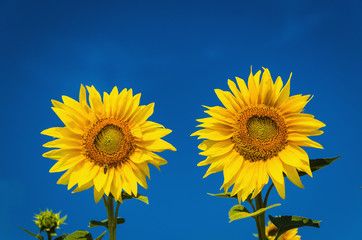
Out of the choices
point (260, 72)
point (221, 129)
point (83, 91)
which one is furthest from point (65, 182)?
point (260, 72)

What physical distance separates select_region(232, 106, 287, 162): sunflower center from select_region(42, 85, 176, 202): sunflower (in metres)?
0.83

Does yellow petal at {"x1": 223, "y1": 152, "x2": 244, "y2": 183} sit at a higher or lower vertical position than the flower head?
lower

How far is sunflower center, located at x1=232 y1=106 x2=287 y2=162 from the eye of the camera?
4.30 meters

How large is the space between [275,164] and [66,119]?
247 cm

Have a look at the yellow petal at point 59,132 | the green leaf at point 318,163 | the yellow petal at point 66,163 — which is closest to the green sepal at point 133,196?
the yellow petal at point 66,163

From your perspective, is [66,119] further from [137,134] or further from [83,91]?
[137,134]

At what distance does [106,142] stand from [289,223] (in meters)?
2.26

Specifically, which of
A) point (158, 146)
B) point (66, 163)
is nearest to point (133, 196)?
point (158, 146)

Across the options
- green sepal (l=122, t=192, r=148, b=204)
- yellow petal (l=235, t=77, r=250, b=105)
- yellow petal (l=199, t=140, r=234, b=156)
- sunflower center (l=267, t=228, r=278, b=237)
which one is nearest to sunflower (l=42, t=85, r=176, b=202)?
green sepal (l=122, t=192, r=148, b=204)

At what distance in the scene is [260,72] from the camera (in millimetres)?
4328

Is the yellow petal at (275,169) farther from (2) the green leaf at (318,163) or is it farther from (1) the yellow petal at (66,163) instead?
(1) the yellow petal at (66,163)

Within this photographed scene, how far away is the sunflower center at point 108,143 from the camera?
4453 mm

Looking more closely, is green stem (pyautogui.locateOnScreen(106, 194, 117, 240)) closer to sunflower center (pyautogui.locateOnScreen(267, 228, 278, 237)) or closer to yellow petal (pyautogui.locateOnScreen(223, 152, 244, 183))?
yellow petal (pyautogui.locateOnScreen(223, 152, 244, 183))

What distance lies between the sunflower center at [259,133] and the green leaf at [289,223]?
2.25 ft
